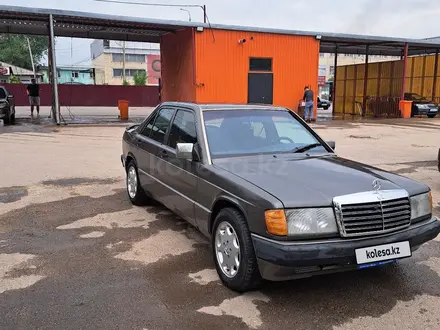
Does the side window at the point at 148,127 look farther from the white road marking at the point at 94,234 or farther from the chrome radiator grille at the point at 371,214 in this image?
the chrome radiator grille at the point at 371,214

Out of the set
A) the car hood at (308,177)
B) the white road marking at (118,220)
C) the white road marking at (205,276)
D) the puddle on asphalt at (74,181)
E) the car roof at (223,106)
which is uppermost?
the car roof at (223,106)

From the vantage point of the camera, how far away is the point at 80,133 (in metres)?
15.8

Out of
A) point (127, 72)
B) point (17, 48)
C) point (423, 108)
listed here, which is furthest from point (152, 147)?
point (17, 48)

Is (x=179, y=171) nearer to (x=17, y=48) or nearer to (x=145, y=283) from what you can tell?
(x=145, y=283)

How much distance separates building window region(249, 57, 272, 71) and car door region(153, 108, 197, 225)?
16.5 meters

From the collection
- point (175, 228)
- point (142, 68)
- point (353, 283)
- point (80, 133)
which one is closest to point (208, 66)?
point (80, 133)

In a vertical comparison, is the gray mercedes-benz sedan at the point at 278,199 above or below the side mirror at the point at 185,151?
below

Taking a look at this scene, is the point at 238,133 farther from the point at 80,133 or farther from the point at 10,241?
the point at 80,133

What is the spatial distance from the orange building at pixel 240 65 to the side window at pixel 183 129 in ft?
49.6

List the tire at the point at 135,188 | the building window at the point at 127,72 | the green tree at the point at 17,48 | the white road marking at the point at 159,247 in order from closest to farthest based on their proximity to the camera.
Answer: the white road marking at the point at 159,247 → the tire at the point at 135,188 → the building window at the point at 127,72 → the green tree at the point at 17,48

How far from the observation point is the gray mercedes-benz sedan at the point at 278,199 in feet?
10.3

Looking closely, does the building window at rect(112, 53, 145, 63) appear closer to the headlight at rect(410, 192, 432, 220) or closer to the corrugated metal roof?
the corrugated metal roof

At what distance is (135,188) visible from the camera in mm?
6043

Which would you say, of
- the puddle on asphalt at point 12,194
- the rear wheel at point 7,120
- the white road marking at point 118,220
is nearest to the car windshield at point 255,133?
the white road marking at point 118,220
